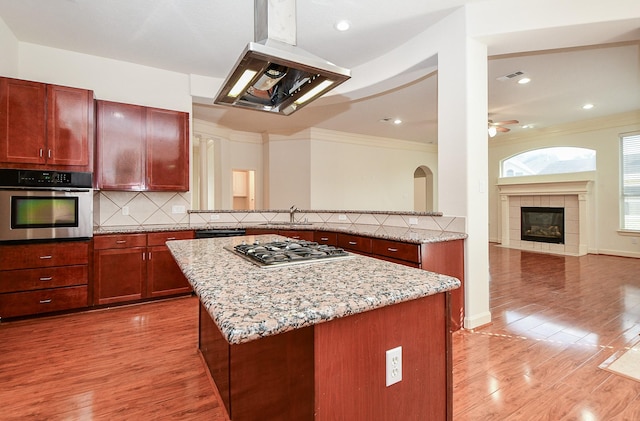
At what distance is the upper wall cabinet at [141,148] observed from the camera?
3387 millimetres


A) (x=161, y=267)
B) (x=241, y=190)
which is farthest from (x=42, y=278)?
(x=241, y=190)

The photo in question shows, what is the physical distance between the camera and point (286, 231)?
3980mm

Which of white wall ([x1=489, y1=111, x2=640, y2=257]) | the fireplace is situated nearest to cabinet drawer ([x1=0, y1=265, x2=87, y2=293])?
the fireplace

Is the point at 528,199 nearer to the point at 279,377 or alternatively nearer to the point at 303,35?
the point at 303,35

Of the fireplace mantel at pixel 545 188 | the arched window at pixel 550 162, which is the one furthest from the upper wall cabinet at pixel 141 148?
the arched window at pixel 550 162

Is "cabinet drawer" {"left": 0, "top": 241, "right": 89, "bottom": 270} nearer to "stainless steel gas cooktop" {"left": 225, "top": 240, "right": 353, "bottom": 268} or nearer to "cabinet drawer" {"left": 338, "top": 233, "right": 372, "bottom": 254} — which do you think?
"stainless steel gas cooktop" {"left": 225, "top": 240, "right": 353, "bottom": 268}

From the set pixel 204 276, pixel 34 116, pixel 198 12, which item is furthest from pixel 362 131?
pixel 204 276

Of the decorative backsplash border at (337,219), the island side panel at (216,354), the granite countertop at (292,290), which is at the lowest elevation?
the island side panel at (216,354)

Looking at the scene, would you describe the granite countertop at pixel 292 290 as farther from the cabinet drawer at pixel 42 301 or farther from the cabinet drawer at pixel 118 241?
the cabinet drawer at pixel 42 301

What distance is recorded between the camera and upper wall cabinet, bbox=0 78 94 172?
2859mm

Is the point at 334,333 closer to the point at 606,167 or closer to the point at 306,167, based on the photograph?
the point at 306,167

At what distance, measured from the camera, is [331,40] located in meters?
3.31

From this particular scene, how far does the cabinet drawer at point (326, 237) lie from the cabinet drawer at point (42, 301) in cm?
250

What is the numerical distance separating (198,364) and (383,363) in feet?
5.61
